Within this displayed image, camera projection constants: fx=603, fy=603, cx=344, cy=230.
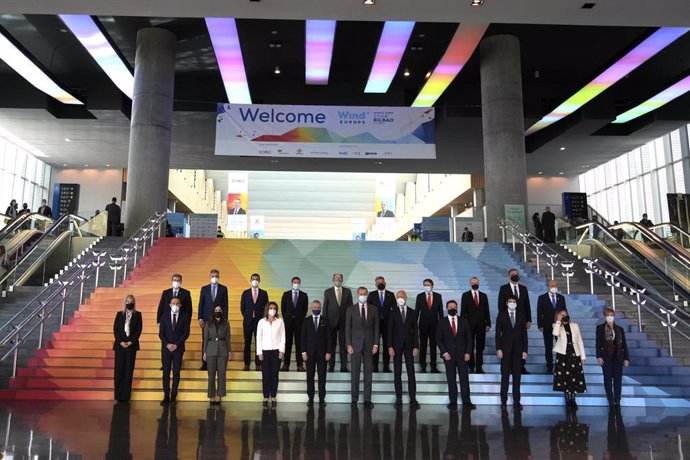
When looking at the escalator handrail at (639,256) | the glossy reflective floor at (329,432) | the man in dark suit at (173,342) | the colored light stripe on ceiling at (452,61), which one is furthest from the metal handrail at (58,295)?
the escalator handrail at (639,256)

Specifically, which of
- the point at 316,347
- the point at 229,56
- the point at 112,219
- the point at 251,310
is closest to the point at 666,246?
the point at 316,347

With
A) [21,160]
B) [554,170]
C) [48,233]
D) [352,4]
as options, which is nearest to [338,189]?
[554,170]

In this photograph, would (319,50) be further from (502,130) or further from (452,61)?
(502,130)

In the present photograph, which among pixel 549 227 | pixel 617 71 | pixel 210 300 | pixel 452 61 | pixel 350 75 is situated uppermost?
pixel 350 75

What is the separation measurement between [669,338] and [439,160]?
17.8 meters

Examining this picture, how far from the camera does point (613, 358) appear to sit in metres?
7.91

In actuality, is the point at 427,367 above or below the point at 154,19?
below

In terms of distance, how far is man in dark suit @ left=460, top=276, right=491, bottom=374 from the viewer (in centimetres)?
869

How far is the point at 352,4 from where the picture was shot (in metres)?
9.67

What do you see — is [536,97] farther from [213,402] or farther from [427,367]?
[213,402]

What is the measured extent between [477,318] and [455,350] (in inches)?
37.8

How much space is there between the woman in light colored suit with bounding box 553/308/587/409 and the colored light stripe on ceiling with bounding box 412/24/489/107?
398 inches

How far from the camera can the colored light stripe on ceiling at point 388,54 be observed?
51.6 feet

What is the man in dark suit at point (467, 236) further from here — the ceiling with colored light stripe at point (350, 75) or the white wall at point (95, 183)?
the white wall at point (95, 183)
